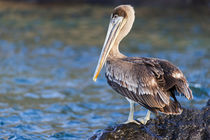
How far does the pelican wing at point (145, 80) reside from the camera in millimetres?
5137

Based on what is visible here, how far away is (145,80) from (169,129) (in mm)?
706

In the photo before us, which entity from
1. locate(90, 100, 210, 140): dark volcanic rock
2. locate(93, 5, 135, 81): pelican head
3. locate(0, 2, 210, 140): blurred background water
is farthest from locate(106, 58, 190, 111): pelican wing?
locate(0, 2, 210, 140): blurred background water

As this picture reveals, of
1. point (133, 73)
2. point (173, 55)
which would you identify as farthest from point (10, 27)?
point (133, 73)

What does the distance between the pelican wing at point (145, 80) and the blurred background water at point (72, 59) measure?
142 centimetres

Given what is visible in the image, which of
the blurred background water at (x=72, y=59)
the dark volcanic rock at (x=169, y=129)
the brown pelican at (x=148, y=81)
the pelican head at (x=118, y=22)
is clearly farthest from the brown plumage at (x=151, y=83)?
the blurred background water at (x=72, y=59)

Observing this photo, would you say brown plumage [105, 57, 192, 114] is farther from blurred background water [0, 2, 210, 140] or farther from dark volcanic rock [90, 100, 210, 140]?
blurred background water [0, 2, 210, 140]

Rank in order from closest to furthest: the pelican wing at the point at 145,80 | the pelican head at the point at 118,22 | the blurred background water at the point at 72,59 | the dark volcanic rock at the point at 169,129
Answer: the dark volcanic rock at the point at 169,129, the pelican wing at the point at 145,80, the pelican head at the point at 118,22, the blurred background water at the point at 72,59

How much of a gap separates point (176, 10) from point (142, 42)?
3.95 metres

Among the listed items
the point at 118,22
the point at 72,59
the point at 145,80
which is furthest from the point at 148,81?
the point at 72,59

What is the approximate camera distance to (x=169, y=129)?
17.1 feet

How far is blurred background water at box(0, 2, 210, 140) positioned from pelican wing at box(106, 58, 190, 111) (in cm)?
142

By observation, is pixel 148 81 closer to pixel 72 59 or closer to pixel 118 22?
pixel 118 22

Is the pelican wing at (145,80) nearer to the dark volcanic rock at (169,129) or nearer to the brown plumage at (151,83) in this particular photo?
the brown plumage at (151,83)

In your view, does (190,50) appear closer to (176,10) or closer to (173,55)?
(173,55)
